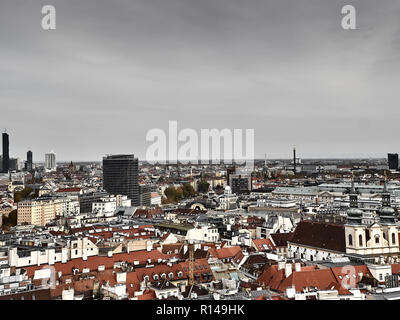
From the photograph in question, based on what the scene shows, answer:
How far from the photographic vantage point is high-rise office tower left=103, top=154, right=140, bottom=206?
113 ft

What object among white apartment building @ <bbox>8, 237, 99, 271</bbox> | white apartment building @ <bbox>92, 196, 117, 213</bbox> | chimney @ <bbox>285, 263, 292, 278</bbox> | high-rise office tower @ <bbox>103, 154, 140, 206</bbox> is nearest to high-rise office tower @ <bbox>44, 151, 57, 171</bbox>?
high-rise office tower @ <bbox>103, 154, 140, 206</bbox>

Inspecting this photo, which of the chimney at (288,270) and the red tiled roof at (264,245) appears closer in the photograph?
the chimney at (288,270)

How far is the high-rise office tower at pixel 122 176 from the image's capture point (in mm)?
34500

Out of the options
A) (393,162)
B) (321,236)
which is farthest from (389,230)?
(393,162)

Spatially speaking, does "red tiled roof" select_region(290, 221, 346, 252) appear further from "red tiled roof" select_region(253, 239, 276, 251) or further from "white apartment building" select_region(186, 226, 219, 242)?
"white apartment building" select_region(186, 226, 219, 242)

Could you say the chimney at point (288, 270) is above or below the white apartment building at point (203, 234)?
above

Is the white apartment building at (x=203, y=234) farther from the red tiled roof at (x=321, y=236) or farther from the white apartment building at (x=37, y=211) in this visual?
the white apartment building at (x=37, y=211)

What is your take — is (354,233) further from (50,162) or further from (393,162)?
(50,162)

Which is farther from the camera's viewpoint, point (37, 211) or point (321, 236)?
point (37, 211)

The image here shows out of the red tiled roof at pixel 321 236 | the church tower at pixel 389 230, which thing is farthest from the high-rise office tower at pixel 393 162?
the red tiled roof at pixel 321 236

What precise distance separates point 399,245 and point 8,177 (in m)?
43.0

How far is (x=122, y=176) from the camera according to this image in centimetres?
3459

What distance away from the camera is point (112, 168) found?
35.0 m
